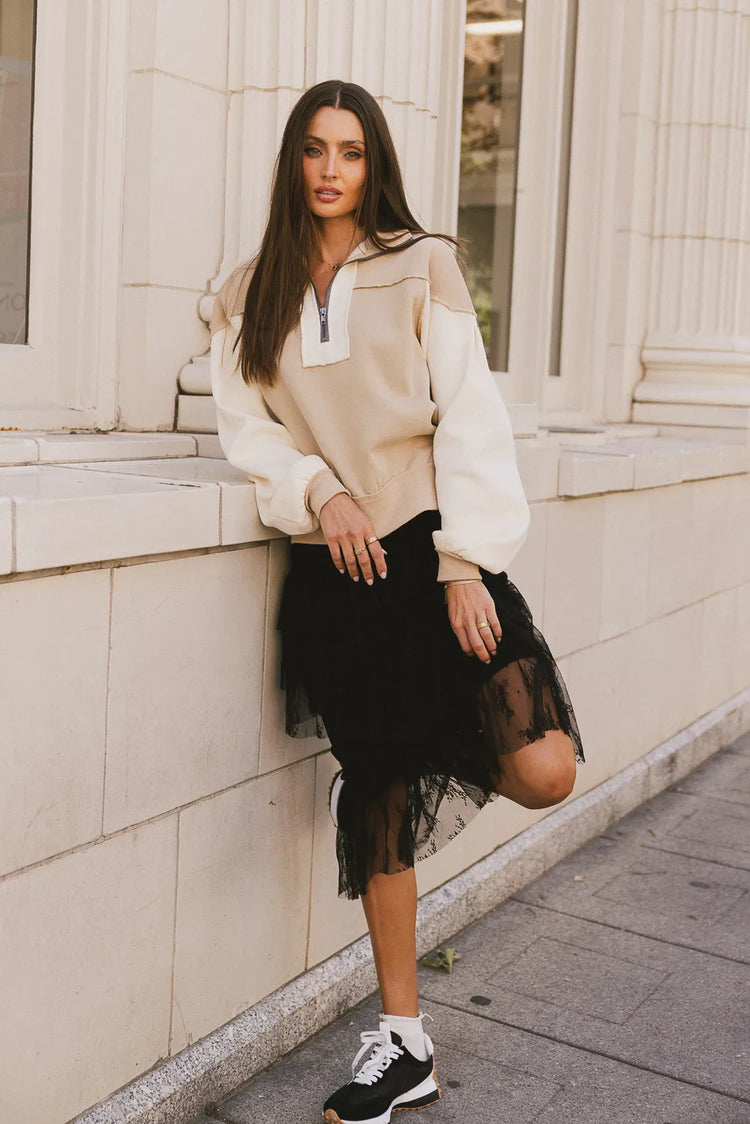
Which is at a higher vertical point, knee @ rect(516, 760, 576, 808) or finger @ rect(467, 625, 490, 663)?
finger @ rect(467, 625, 490, 663)

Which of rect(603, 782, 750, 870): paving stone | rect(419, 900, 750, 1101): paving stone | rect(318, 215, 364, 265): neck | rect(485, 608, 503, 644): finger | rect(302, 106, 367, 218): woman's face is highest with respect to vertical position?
rect(302, 106, 367, 218): woman's face

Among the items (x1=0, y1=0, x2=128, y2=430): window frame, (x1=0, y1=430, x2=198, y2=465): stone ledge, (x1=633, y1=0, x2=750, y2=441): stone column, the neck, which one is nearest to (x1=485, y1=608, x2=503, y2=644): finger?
the neck

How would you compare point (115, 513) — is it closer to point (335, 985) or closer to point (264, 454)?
point (264, 454)

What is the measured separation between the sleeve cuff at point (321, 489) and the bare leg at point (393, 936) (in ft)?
2.75

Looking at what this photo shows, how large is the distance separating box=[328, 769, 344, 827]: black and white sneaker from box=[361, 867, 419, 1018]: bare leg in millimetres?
167

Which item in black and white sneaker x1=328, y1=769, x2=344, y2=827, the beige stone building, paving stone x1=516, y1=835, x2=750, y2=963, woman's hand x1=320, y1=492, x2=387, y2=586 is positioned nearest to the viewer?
the beige stone building

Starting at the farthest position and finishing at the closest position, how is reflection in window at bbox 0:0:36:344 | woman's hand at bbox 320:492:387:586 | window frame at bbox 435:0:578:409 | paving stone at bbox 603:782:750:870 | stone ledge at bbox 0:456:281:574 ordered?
window frame at bbox 435:0:578:409, paving stone at bbox 603:782:750:870, reflection in window at bbox 0:0:36:344, woman's hand at bbox 320:492:387:586, stone ledge at bbox 0:456:281:574

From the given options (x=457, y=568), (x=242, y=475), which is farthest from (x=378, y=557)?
(x=242, y=475)

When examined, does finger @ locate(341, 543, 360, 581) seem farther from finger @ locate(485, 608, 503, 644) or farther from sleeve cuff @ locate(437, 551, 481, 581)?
finger @ locate(485, 608, 503, 644)

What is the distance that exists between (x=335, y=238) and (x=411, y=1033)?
1736mm

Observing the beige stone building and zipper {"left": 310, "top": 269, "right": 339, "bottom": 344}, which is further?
zipper {"left": 310, "top": 269, "right": 339, "bottom": 344}

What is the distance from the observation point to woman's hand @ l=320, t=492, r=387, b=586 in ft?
8.61

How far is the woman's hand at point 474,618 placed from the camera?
2637 mm

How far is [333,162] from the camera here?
2680 mm
